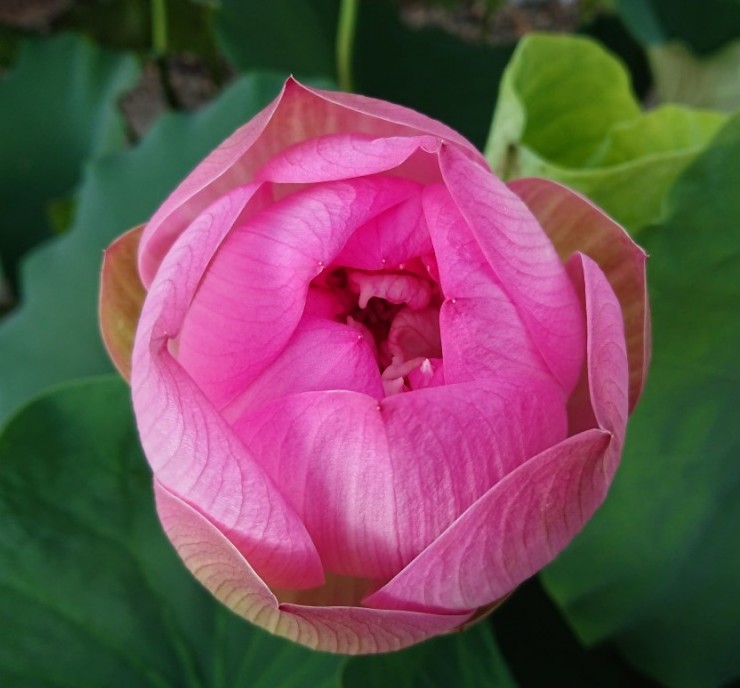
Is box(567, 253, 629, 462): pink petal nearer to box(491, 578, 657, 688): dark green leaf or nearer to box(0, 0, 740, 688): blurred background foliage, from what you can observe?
box(0, 0, 740, 688): blurred background foliage

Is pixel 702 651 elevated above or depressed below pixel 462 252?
below

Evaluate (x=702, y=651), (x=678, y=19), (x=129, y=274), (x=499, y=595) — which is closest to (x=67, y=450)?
(x=129, y=274)

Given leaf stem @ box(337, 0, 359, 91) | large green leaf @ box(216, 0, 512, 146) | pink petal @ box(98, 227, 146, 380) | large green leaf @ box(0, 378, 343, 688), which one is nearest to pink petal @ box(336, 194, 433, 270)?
pink petal @ box(98, 227, 146, 380)

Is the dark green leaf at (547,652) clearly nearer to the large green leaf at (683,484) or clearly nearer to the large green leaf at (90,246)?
the large green leaf at (683,484)

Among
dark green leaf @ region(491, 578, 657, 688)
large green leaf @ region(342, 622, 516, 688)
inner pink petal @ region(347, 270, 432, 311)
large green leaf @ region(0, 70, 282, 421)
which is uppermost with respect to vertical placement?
inner pink petal @ region(347, 270, 432, 311)

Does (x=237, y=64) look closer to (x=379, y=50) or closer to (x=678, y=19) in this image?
(x=379, y=50)

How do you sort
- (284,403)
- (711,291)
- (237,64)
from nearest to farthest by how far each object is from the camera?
(284,403) → (711,291) → (237,64)

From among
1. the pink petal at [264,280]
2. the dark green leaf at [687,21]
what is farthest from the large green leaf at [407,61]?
the pink petal at [264,280]
